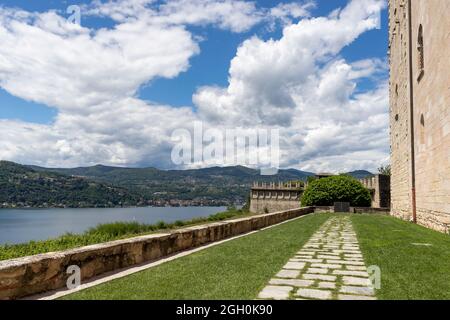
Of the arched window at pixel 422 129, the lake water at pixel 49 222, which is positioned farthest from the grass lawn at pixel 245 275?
the lake water at pixel 49 222

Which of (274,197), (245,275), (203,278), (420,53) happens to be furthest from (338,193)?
(203,278)

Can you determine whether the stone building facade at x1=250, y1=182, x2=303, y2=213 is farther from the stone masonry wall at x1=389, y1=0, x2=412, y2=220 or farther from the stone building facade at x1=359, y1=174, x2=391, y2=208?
the stone masonry wall at x1=389, y1=0, x2=412, y2=220

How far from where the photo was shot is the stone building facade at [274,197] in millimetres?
63375

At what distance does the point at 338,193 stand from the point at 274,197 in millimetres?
18296

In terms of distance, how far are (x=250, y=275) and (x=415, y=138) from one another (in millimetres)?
14190

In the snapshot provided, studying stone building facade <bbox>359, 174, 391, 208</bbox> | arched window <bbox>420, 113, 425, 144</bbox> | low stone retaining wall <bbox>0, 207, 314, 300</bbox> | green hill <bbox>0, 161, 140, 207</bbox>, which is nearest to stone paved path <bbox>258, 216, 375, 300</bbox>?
low stone retaining wall <bbox>0, 207, 314, 300</bbox>

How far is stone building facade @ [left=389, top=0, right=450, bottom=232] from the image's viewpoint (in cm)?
1170

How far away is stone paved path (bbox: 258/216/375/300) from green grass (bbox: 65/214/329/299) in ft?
0.61

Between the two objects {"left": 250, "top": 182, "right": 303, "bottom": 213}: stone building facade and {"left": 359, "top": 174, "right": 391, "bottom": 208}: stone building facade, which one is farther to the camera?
{"left": 250, "top": 182, "right": 303, "bottom": 213}: stone building facade

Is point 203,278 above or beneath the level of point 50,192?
above

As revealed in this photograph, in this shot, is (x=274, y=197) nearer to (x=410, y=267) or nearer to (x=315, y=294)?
(x=410, y=267)

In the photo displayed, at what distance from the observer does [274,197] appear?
212ft

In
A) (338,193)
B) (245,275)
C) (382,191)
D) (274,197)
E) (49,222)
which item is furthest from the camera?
(274,197)
